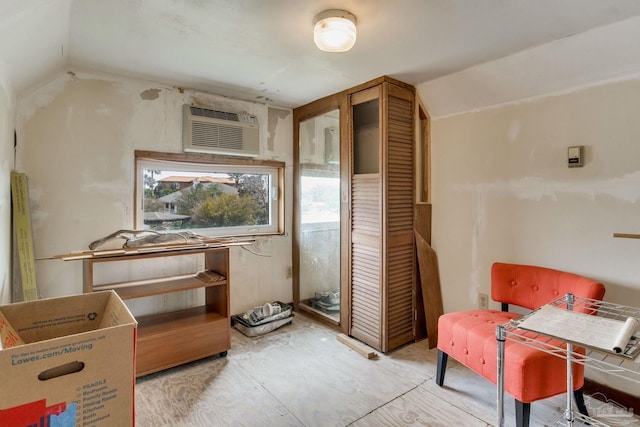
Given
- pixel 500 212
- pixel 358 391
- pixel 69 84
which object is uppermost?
pixel 69 84

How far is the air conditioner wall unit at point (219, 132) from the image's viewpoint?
2746mm

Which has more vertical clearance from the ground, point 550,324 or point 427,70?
point 427,70

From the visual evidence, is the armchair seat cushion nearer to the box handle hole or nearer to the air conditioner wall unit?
the box handle hole

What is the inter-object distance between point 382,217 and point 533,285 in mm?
1065

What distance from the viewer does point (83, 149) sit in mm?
2359

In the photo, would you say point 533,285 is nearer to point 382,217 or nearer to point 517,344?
point 517,344

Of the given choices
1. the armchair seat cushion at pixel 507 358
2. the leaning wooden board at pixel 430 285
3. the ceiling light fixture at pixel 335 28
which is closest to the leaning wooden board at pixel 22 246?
the ceiling light fixture at pixel 335 28

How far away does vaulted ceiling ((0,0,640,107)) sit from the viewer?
154 cm

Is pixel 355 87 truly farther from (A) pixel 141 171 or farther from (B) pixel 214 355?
(B) pixel 214 355

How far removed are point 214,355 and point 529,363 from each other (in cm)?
202

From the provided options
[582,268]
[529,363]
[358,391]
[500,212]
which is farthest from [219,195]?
[582,268]

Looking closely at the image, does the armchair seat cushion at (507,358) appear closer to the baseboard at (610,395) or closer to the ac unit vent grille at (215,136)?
the baseboard at (610,395)

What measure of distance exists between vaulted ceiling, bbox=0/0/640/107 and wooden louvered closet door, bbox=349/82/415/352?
304 millimetres

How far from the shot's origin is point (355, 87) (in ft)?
8.89
